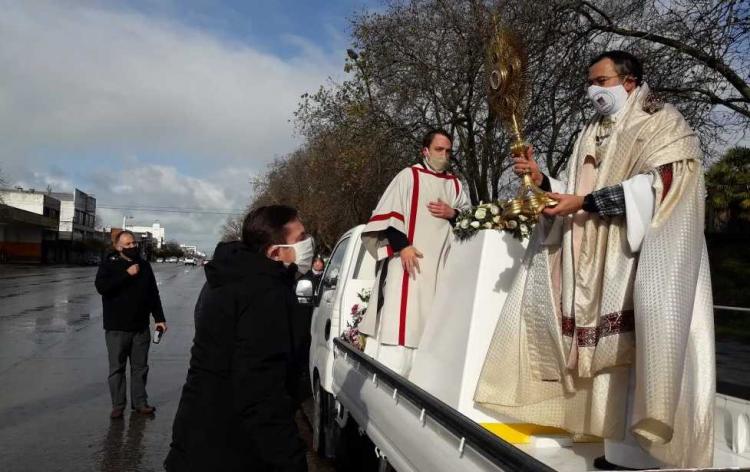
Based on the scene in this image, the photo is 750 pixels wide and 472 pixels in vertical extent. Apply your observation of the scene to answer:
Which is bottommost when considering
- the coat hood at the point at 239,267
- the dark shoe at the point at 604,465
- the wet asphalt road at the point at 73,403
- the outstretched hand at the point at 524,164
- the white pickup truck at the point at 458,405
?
the wet asphalt road at the point at 73,403

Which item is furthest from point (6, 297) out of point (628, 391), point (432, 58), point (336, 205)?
point (628, 391)

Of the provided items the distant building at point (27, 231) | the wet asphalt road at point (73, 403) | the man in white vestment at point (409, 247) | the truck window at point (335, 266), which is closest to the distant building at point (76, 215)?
the distant building at point (27, 231)

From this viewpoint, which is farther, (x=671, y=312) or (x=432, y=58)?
(x=432, y=58)

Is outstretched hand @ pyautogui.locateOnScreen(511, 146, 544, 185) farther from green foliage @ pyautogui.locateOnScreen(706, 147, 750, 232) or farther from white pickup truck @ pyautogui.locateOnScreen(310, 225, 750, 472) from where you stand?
green foliage @ pyautogui.locateOnScreen(706, 147, 750, 232)

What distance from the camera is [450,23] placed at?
16172mm

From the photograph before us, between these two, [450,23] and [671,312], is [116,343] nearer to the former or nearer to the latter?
[671,312]

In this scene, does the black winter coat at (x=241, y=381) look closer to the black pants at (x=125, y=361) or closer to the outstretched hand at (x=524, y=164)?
the outstretched hand at (x=524, y=164)

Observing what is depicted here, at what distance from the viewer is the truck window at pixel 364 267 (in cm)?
602

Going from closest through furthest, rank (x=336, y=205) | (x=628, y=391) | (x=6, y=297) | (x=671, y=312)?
(x=671, y=312)
(x=628, y=391)
(x=6, y=297)
(x=336, y=205)

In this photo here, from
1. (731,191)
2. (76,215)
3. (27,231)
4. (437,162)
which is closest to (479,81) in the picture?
(731,191)

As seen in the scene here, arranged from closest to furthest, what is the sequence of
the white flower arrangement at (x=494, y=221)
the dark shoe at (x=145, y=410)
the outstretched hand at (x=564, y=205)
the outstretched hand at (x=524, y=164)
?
the outstretched hand at (x=564, y=205) → the outstretched hand at (x=524, y=164) → the white flower arrangement at (x=494, y=221) → the dark shoe at (x=145, y=410)

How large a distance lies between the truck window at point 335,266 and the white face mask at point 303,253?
3.28 m

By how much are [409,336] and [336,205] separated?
Result: 26949 mm

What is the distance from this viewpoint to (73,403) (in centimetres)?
778
